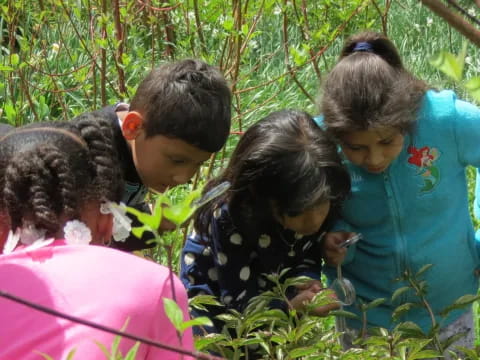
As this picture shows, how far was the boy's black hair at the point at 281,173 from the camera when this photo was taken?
81.3 inches

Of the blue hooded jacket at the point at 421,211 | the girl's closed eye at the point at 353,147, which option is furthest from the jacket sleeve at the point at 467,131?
the girl's closed eye at the point at 353,147

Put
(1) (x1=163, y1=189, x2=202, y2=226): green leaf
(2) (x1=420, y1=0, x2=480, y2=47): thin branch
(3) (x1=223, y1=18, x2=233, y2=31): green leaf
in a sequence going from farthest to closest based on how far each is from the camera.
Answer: (3) (x1=223, y1=18, x2=233, y2=31): green leaf
(1) (x1=163, y1=189, x2=202, y2=226): green leaf
(2) (x1=420, y1=0, x2=480, y2=47): thin branch

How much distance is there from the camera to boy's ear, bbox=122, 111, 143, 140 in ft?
7.46

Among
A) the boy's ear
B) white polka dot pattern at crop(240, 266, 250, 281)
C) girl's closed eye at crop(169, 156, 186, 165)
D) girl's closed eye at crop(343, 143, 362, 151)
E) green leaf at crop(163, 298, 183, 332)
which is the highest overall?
green leaf at crop(163, 298, 183, 332)

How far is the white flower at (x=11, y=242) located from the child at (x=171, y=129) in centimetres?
79

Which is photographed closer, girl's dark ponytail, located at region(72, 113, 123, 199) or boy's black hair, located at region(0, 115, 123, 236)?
boy's black hair, located at region(0, 115, 123, 236)

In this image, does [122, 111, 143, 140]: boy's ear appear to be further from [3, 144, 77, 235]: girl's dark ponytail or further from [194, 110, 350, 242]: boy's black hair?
[3, 144, 77, 235]: girl's dark ponytail

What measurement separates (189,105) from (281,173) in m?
0.35

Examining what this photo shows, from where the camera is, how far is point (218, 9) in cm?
296

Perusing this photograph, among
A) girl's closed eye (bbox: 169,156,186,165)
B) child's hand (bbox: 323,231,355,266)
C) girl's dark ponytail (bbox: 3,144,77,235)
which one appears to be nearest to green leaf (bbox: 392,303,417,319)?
child's hand (bbox: 323,231,355,266)

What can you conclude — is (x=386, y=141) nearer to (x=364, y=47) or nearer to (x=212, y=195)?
(x=364, y=47)

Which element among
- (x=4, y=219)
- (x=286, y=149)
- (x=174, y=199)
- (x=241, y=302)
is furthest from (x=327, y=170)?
(x=174, y=199)

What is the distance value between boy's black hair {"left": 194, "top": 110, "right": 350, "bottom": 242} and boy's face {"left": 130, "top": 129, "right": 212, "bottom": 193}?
0.14 meters

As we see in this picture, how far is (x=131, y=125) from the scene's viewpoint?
228 cm
